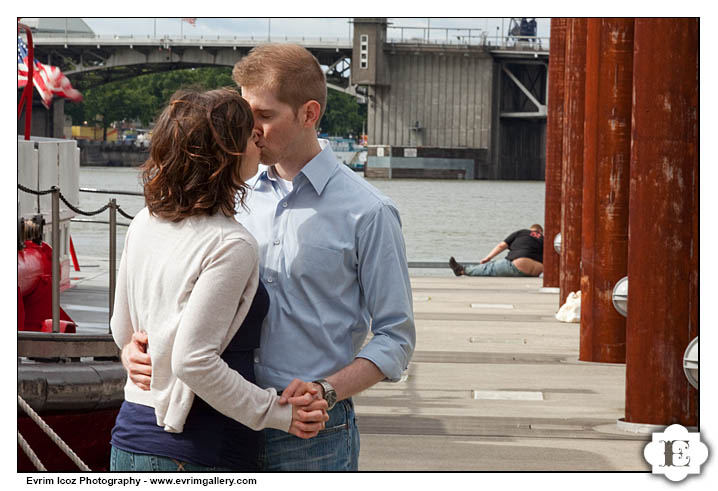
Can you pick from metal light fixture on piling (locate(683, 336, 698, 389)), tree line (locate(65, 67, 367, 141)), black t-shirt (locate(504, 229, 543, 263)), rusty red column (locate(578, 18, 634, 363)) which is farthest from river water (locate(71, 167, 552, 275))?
metal light fixture on piling (locate(683, 336, 698, 389))

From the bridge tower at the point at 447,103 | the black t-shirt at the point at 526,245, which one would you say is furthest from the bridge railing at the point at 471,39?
the black t-shirt at the point at 526,245

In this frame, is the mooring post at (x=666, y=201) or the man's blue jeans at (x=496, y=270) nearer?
the mooring post at (x=666, y=201)

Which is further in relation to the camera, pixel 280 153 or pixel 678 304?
pixel 678 304

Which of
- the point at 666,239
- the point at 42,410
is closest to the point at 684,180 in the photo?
the point at 666,239

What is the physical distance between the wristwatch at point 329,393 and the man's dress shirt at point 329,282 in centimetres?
4

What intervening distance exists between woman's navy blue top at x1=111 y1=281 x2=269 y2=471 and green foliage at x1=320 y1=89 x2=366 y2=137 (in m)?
86.3

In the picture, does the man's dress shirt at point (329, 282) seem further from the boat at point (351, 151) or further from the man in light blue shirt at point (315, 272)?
the boat at point (351, 151)

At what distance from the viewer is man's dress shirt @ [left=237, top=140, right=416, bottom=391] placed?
99.4 inches

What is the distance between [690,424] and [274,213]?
13.7ft

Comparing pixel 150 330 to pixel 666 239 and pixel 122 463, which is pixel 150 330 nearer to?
pixel 122 463

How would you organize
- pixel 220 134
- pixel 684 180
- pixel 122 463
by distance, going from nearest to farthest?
pixel 220 134 < pixel 122 463 < pixel 684 180

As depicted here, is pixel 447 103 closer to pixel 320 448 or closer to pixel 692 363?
pixel 692 363

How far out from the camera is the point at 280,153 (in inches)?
103

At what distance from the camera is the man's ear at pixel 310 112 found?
256cm
